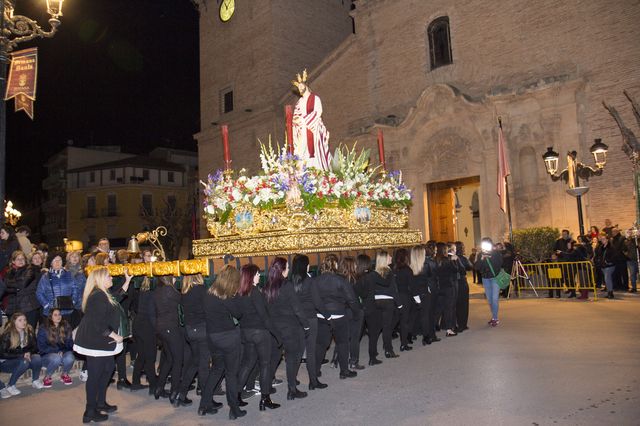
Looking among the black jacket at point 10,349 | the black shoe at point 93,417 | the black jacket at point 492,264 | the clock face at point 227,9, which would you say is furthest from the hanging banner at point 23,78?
the clock face at point 227,9

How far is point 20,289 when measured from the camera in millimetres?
8461

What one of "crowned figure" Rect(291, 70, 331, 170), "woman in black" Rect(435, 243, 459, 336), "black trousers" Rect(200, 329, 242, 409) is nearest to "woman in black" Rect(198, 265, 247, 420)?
"black trousers" Rect(200, 329, 242, 409)

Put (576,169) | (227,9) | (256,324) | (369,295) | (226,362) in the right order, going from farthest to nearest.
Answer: (227,9), (576,169), (369,295), (256,324), (226,362)

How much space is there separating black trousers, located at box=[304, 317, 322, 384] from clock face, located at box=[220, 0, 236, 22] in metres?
27.5

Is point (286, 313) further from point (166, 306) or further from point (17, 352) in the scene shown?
point (17, 352)

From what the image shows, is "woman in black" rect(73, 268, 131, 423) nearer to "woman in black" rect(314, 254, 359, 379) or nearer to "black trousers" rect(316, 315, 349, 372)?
"woman in black" rect(314, 254, 359, 379)

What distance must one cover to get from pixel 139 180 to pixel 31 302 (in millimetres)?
47560

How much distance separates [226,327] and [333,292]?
6.07 ft

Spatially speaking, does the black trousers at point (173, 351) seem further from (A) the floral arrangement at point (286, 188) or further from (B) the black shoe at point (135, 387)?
(A) the floral arrangement at point (286, 188)

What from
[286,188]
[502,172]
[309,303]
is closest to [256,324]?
[309,303]

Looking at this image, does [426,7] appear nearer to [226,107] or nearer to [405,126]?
[405,126]

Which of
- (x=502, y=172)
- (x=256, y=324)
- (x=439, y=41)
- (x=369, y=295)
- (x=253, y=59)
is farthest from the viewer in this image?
(x=253, y=59)

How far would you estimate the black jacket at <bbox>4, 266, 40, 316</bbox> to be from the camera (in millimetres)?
8430

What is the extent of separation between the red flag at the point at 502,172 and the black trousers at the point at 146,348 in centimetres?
1366
